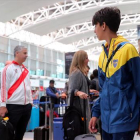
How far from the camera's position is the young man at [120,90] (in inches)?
59.4

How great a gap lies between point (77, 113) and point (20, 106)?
38.1 inches

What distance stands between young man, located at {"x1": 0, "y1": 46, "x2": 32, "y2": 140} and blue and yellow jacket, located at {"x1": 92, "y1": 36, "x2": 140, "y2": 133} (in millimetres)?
2115

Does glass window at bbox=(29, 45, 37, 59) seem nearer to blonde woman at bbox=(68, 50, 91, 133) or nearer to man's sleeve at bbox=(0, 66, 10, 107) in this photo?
man's sleeve at bbox=(0, 66, 10, 107)

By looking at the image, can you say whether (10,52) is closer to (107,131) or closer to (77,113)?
(77,113)

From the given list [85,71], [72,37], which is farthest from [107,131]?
[72,37]

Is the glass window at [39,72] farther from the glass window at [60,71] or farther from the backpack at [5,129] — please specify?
the backpack at [5,129]

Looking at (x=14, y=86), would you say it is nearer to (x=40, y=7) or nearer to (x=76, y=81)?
(x=76, y=81)

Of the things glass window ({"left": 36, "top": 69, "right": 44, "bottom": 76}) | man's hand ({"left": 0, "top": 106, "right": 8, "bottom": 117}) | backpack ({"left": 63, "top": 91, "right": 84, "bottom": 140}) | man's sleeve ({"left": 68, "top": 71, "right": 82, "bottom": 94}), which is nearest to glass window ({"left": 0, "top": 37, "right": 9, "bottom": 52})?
glass window ({"left": 36, "top": 69, "right": 44, "bottom": 76})

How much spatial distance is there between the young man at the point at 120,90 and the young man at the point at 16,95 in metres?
2.08

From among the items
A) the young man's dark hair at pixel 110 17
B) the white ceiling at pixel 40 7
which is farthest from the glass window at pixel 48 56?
the young man's dark hair at pixel 110 17

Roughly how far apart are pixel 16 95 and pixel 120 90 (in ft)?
7.65

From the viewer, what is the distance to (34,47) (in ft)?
78.5

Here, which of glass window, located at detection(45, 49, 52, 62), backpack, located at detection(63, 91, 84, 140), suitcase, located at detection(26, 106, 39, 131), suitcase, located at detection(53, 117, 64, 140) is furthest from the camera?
glass window, located at detection(45, 49, 52, 62)

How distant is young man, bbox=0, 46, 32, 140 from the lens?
11.5ft
